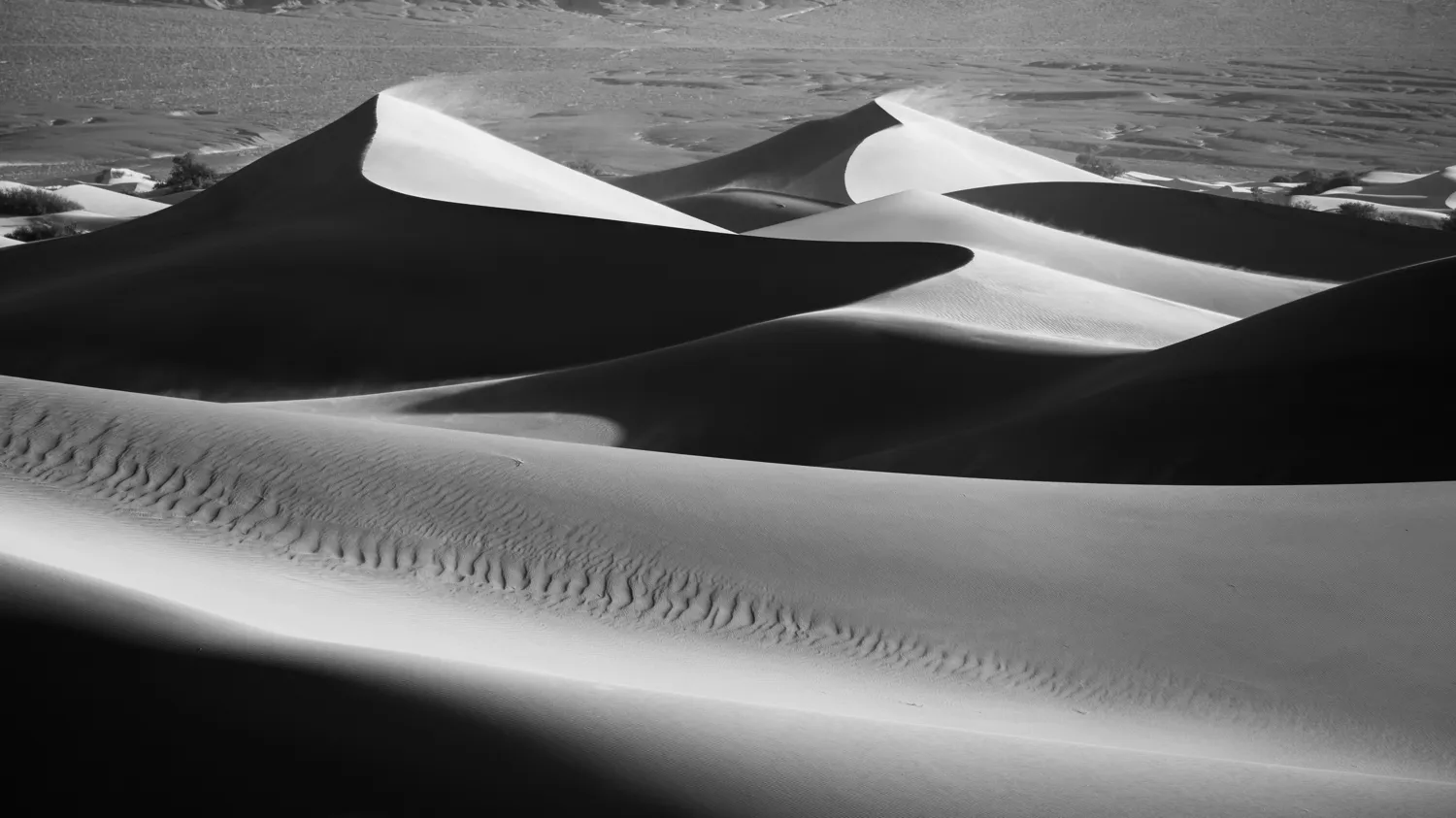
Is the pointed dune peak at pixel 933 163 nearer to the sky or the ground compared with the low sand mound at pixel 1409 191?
nearer to the sky

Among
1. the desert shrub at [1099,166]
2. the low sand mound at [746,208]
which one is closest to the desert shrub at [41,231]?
the low sand mound at [746,208]

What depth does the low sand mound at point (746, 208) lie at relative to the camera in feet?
Answer: 79.8

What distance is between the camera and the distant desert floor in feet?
148

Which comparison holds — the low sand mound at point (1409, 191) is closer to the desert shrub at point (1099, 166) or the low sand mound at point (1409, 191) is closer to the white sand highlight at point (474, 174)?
the desert shrub at point (1099, 166)

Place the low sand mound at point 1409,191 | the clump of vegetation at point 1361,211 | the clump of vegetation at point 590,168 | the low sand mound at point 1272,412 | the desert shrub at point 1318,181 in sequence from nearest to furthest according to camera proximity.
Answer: the low sand mound at point 1272,412 → the clump of vegetation at point 1361,211 → the low sand mound at point 1409,191 → the desert shrub at point 1318,181 → the clump of vegetation at point 590,168

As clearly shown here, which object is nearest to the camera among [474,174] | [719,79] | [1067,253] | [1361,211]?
[474,174]

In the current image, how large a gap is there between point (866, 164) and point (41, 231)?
16.3m

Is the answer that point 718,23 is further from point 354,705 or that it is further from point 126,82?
point 354,705

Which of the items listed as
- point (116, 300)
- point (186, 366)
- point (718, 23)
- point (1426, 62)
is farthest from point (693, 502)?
point (718, 23)

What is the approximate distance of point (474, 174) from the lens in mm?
15984

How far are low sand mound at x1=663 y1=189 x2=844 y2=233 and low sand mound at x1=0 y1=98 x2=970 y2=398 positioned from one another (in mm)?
10647

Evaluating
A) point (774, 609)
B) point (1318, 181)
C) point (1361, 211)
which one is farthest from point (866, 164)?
point (774, 609)

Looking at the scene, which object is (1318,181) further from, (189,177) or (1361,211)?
(189,177)

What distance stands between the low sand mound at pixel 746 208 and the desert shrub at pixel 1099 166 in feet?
46.6
